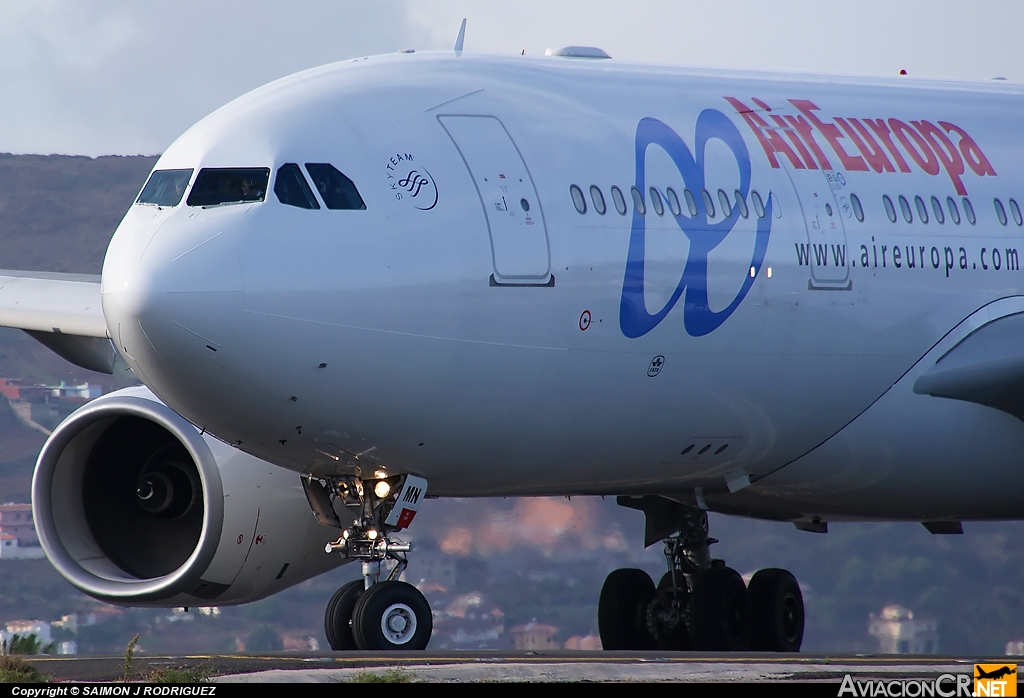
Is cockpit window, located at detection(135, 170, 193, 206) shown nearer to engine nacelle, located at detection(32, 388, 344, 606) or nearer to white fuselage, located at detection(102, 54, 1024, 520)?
white fuselage, located at detection(102, 54, 1024, 520)

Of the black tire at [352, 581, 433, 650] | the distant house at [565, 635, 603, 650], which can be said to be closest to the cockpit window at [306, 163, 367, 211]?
the black tire at [352, 581, 433, 650]

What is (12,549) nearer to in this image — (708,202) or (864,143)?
(864,143)

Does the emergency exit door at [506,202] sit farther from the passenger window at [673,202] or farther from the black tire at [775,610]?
the black tire at [775,610]

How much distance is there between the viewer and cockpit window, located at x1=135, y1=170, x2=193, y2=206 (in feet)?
31.8

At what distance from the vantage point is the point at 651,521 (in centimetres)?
1412

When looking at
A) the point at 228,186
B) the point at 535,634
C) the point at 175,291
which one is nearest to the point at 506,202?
the point at 228,186

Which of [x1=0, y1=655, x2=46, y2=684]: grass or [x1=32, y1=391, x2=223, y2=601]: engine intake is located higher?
[x1=32, y1=391, x2=223, y2=601]: engine intake

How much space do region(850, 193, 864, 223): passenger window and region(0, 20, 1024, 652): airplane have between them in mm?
23

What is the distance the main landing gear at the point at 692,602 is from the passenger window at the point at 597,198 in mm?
3786

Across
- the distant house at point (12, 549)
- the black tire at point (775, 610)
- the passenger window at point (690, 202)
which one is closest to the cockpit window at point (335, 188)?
the passenger window at point (690, 202)

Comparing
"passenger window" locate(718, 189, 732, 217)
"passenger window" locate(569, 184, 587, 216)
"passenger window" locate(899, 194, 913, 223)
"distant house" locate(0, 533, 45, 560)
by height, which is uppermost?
"distant house" locate(0, 533, 45, 560)

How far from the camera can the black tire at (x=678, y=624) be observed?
1417cm

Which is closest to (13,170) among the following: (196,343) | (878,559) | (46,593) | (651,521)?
(46,593)

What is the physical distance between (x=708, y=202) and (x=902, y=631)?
672 inches
